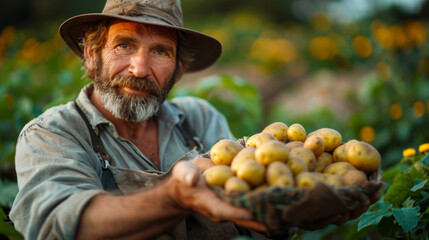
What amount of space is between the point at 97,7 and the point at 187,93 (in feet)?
38.8

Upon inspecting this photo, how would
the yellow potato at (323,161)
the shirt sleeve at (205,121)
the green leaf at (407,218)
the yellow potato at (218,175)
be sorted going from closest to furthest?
1. the yellow potato at (218,175)
2. the yellow potato at (323,161)
3. the green leaf at (407,218)
4. the shirt sleeve at (205,121)

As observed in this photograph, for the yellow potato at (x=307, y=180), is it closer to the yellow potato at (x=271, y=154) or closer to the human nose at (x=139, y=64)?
the yellow potato at (x=271, y=154)

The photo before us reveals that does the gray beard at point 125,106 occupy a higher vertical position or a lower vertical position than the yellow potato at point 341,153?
lower

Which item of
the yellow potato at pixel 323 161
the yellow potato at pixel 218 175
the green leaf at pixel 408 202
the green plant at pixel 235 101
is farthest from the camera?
the green plant at pixel 235 101

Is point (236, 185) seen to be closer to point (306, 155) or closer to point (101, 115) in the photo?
point (306, 155)

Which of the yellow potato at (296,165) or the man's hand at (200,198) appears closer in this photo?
the man's hand at (200,198)

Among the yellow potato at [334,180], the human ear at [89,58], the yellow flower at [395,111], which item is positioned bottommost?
the yellow flower at [395,111]

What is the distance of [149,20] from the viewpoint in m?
2.35

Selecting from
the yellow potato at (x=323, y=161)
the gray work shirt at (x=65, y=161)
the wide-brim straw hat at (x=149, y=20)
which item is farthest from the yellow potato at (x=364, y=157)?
the wide-brim straw hat at (x=149, y=20)

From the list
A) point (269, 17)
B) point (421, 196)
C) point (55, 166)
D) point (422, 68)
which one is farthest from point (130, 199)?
point (269, 17)

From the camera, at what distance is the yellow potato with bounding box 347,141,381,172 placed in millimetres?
1755

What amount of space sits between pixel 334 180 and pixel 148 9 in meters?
1.49

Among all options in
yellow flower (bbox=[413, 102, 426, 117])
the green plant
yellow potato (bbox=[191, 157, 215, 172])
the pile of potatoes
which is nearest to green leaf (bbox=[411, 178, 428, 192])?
the pile of potatoes

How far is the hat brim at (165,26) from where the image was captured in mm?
2383
